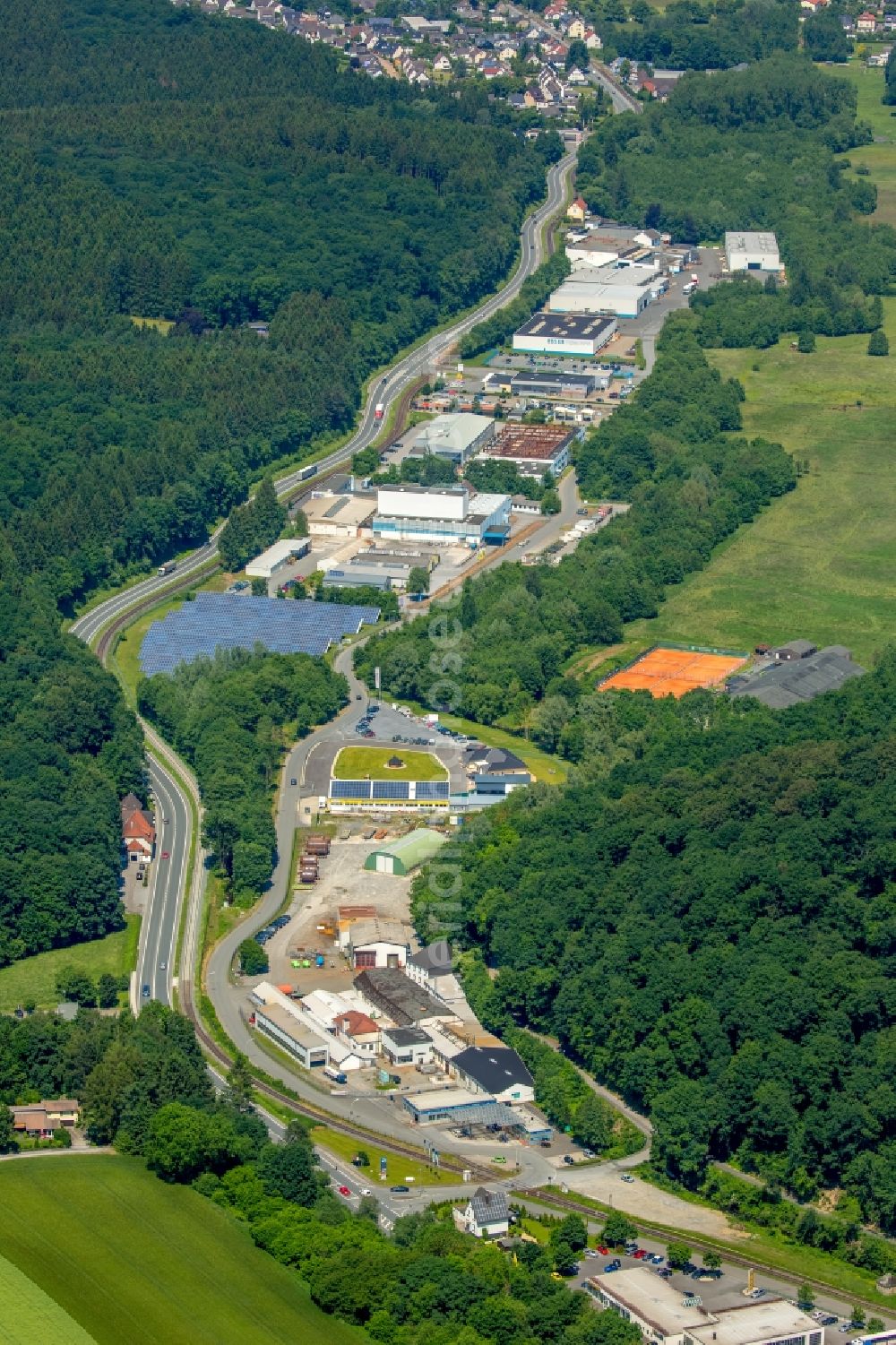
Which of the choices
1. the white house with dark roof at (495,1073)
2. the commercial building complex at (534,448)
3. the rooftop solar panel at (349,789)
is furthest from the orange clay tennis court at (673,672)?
the white house with dark roof at (495,1073)

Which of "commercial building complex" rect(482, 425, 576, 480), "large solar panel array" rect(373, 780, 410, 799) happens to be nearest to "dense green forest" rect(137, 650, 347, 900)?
"large solar panel array" rect(373, 780, 410, 799)

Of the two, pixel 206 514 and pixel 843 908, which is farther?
pixel 206 514

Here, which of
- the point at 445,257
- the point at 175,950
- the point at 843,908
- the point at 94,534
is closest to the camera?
the point at 843,908

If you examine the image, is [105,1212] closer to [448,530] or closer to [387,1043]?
[387,1043]

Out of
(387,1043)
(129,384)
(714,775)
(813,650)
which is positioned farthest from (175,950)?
(129,384)

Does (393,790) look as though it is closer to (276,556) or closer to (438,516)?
(276,556)

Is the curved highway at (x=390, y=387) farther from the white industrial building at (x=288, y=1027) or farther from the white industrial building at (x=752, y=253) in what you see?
the white industrial building at (x=288, y=1027)

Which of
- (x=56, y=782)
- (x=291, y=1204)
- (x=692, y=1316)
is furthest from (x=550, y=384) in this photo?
(x=692, y=1316)
